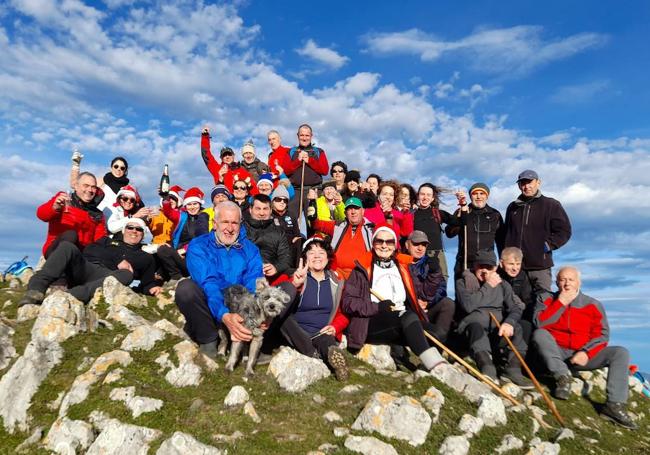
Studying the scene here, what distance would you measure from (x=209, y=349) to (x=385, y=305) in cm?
385

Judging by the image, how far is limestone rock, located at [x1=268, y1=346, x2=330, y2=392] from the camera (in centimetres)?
727

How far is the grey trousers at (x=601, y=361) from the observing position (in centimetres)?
934

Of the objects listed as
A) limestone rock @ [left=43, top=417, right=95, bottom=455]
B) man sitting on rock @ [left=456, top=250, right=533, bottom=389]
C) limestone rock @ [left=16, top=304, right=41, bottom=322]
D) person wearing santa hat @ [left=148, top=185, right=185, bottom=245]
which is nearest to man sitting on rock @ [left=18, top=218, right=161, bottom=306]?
limestone rock @ [left=16, top=304, right=41, bottom=322]

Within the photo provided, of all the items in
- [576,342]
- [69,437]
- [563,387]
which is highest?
[576,342]

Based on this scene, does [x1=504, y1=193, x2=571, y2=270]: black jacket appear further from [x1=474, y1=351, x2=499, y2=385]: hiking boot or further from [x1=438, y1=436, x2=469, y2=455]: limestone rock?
[x1=438, y1=436, x2=469, y2=455]: limestone rock

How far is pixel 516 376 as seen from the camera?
9.57 m

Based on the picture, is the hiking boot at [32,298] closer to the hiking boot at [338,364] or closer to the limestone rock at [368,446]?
the hiking boot at [338,364]

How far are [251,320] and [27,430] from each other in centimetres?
367

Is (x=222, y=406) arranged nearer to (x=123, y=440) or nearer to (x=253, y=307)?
(x=123, y=440)

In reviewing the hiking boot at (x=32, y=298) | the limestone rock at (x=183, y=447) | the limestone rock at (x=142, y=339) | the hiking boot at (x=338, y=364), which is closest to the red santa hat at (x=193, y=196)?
the hiking boot at (x=32, y=298)

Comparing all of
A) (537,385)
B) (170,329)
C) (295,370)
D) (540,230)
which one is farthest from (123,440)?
(540,230)

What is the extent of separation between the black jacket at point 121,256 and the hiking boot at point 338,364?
6585mm

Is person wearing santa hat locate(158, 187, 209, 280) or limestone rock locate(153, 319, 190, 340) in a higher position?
person wearing santa hat locate(158, 187, 209, 280)

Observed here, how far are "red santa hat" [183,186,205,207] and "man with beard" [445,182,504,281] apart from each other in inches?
340
